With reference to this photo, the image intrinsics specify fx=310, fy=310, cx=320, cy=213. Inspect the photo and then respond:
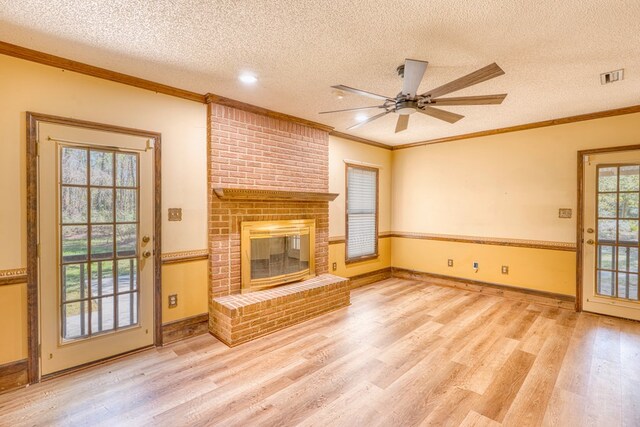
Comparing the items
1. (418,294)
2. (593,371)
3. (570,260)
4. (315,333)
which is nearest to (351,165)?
(418,294)

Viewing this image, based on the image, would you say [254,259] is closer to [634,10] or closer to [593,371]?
[593,371]

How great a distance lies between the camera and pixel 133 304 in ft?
9.68

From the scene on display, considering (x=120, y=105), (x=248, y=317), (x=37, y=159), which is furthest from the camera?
(x=248, y=317)

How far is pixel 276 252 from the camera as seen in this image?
12.9ft

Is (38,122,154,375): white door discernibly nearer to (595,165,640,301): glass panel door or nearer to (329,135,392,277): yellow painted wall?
(329,135,392,277): yellow painted wall

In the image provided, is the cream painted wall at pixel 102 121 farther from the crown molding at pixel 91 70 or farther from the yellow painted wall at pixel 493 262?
the yellow painted wall at pixel 493 262

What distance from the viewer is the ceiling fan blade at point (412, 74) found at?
2020 millimetres

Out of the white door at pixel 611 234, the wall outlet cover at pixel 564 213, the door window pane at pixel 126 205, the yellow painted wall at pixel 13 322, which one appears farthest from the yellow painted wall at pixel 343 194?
the yellow painted wall at pixel 13 322

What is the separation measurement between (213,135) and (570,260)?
4.87m

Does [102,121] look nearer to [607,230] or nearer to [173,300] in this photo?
[173,300]

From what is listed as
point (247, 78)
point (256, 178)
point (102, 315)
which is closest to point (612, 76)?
point (247, 78)

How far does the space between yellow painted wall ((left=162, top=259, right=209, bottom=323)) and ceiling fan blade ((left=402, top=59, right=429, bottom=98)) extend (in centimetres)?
266

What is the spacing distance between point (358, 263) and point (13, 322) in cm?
427

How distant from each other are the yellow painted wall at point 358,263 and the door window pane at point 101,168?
3.11 m
